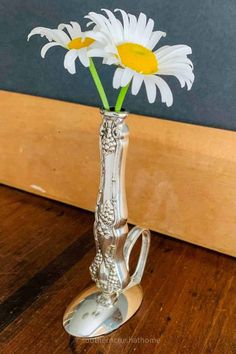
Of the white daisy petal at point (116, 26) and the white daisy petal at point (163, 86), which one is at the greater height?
the white daisy petal at point (116, 26)

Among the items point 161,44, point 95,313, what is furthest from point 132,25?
point 95,313

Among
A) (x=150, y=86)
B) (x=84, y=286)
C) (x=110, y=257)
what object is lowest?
(x=84, y=286)

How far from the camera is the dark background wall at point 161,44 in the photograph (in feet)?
2.19

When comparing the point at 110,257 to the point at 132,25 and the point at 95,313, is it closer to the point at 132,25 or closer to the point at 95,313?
the point at 95,313

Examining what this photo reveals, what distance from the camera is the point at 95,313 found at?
0.57 m

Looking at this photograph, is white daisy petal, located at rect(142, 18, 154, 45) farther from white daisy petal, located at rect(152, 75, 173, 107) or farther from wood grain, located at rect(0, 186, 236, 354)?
wood grain, located at rect(0, 186, 236, 354)

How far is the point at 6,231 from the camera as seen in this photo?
2.66ft

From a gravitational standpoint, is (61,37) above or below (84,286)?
above

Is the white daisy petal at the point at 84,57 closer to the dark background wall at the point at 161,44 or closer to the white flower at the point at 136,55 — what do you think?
the white flower at the point at 136,55

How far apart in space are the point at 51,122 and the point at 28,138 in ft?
0.31

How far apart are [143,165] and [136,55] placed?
38 cm

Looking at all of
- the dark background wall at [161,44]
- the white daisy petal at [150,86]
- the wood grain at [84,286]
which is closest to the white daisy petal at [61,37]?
the white daisy petal at [150,86]

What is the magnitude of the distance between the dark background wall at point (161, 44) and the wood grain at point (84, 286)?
0.29 m

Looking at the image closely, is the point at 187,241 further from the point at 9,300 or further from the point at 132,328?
the point at 9,300
